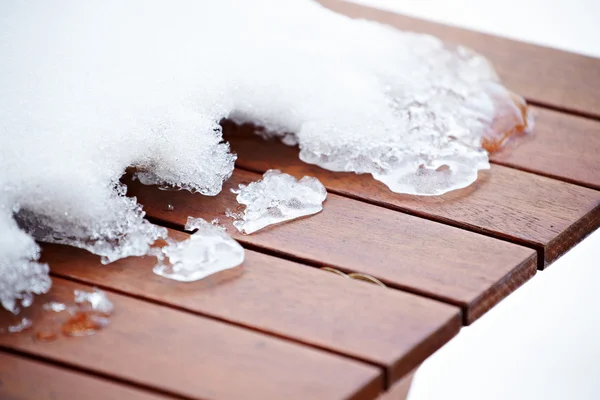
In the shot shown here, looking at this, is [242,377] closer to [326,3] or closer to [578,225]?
[578,225]

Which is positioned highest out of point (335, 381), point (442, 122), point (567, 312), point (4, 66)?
point (4, 66)

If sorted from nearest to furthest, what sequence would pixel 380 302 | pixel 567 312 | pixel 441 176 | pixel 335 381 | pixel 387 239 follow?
pixel 335 381, pixel 380 302, pixel 387 239, pixel 441 176, pixel 567 312

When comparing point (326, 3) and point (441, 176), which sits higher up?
point (326, 3)

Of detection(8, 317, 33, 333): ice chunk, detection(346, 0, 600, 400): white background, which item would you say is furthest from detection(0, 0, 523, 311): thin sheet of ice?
detection(346, 0, 600, 400): white background

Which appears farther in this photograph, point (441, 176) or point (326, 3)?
point (326, 3)

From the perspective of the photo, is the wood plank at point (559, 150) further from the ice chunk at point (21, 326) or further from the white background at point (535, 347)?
the ice chunk at point (21, 326)

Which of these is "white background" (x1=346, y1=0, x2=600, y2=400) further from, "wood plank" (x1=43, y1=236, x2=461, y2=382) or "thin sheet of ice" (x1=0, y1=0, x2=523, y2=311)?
"wood plank" (x1=43, y1=236, x2=461, y2=382)

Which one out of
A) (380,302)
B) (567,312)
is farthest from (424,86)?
(567,312)
